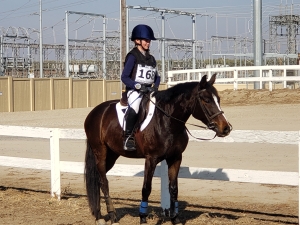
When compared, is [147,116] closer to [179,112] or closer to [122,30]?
[179,112]

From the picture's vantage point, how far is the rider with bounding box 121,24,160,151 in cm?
755

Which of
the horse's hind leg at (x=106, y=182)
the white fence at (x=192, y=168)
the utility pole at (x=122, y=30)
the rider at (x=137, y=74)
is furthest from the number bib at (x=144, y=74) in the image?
the utility pole at (x=122, y=30)

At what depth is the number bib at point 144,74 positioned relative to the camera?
7.75 meters

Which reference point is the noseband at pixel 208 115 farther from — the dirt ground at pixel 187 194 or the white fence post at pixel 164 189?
the white fence post at pixel 164 189

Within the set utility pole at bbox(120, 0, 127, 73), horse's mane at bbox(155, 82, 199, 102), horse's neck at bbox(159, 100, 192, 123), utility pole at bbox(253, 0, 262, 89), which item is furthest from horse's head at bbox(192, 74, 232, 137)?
utility pole at bbox(120, 0, 127, 73)

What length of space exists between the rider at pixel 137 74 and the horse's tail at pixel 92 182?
43.3 inches

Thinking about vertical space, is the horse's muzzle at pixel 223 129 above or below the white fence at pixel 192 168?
above

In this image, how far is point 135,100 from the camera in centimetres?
758

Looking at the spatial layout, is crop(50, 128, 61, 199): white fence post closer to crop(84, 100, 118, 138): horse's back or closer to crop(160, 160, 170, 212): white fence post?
crop(84, 100, 118, 138): horse's back

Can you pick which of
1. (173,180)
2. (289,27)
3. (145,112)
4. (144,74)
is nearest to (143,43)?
(144,74)

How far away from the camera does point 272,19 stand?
2820 inches

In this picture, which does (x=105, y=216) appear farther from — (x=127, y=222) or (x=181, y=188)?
(x=181, y=188)

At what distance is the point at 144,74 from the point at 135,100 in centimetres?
41

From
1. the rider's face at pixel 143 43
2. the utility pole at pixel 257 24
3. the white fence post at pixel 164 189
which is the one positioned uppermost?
the utility pole at pixel 257 24
